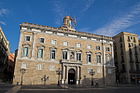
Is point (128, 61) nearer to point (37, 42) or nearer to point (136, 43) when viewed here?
point (136, 43)

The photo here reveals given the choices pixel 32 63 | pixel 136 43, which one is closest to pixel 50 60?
pixel 32 63

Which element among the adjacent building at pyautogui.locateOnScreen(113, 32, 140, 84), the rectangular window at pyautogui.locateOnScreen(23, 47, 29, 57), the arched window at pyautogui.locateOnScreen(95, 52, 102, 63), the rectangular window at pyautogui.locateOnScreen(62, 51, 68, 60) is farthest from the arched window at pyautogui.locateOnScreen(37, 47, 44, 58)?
the adjacent building at pyautogui.locateOnScreen(113, 32, 140, 84)

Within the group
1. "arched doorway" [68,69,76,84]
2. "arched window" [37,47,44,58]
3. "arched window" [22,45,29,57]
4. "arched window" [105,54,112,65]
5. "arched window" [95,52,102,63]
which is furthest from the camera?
"arched window" [105,54,112,65]

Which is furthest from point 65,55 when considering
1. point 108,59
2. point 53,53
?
point 108,59

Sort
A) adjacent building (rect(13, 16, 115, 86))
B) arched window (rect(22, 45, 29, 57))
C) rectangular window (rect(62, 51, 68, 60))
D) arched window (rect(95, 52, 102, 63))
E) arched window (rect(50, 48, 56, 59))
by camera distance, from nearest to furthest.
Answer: adjacent building (rect(13, 16, 115, 86)), arched window (rect(22, 45, 29, 57)), arched window (rect(50, 48, 56, 59)), rectangular window (rect(62, 51, 68, 60)), arched window (rect(95, 52, 102, 63))

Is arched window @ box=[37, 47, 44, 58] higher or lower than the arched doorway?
higher

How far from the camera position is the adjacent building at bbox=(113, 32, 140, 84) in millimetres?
46375

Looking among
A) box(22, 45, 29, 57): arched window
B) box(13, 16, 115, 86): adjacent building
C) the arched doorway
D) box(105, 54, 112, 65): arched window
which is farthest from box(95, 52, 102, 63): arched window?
box(22, 45, 29, 57): arched window

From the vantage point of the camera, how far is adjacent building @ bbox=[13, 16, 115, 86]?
3253 cm

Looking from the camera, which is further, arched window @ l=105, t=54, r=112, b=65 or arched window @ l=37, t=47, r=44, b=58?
arched window @ l=105, t=54, r=112, b=65

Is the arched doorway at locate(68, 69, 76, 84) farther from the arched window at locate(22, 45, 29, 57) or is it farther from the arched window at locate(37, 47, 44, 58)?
the arched window at locate(22, 45, 29, 57)

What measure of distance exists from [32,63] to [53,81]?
6977mm

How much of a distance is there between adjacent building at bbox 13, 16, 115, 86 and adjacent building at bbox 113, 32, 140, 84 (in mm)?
8691

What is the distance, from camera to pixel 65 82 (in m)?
34.2
